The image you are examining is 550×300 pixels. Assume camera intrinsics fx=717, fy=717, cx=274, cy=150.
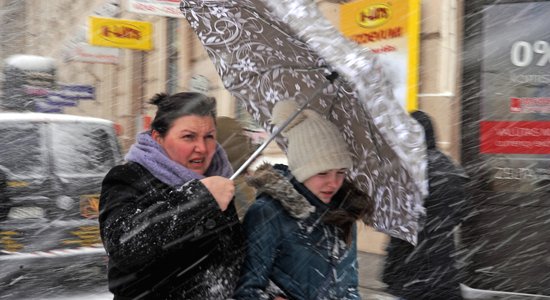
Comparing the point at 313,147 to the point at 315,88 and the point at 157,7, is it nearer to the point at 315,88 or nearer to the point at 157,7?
the point at 315,88

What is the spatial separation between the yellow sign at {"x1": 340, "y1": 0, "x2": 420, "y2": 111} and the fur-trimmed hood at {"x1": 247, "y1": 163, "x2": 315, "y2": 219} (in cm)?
515

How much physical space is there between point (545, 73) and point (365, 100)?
16.2 feet

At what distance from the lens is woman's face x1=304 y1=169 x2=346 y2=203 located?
8.04 feet

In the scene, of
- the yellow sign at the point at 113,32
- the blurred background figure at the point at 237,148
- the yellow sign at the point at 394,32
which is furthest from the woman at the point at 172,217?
the yellow sign at the point at 113,32

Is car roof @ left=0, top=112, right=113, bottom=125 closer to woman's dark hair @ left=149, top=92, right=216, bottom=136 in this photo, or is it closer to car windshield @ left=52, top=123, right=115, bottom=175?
car windshield @ left=52, top=123, right=115, bottom=175

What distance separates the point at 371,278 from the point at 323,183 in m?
4.95

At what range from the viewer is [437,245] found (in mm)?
4160

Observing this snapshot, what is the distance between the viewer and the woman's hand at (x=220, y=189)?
2.12 meters

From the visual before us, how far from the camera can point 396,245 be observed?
4406 millimetres

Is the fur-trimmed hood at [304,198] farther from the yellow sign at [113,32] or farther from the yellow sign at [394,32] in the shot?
the yellow sign at [113,32]

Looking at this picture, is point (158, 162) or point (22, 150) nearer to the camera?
point (158, 162)

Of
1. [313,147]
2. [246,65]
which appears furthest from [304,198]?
[246,65]

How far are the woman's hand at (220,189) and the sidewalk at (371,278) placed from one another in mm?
3721

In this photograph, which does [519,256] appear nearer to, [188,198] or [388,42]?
[388,42]
